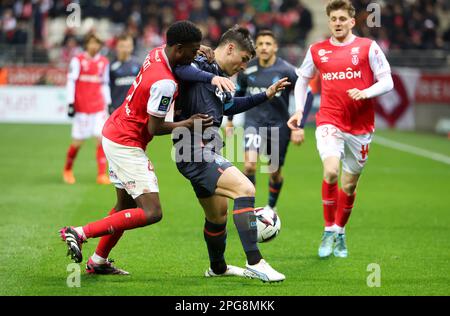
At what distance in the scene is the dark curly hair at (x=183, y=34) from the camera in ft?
24.3

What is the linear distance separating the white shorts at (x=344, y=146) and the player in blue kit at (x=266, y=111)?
2373 millimetres

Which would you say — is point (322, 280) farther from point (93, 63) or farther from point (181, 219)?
point (93, 63)

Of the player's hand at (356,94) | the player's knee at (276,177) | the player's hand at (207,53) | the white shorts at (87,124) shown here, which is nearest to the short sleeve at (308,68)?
the player's hand at (356,94)

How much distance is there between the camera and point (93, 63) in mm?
16234

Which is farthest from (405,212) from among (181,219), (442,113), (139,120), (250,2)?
(250,2)

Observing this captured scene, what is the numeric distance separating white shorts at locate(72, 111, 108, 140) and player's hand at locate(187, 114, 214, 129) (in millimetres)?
8499

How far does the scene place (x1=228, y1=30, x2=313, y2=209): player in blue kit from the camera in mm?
11844

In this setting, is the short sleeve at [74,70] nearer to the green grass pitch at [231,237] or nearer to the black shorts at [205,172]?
the green grass pitch at [231,237]

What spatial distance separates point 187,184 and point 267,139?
12.6 feet

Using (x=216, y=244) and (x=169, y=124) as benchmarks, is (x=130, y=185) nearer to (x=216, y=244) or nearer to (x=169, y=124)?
(x=169, y=124)

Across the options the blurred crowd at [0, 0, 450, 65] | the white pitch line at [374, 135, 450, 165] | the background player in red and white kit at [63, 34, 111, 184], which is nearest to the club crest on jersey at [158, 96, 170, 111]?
the background player in red and white kit at [63, 34, 111, 184]

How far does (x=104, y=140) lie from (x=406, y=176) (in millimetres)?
10480

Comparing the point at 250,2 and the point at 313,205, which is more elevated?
the point at 250,2

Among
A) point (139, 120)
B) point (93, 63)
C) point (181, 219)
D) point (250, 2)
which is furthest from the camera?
point (250, 2)
